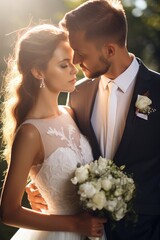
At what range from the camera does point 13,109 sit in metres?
3.93

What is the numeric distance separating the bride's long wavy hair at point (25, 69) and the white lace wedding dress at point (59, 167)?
205 mm

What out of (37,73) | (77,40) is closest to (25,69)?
(37,73)

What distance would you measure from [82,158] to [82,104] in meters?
0.52

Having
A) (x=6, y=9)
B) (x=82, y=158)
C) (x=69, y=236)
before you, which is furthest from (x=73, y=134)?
(x=6, y=9)

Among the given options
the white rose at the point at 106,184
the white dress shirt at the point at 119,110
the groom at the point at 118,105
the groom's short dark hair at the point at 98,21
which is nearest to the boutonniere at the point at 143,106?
the groom at the point at 118,105

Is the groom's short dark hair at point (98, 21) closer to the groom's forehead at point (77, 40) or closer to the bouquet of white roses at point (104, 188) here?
the groom's forehead at point (77, 40)

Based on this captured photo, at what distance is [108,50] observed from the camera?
13.2 feet

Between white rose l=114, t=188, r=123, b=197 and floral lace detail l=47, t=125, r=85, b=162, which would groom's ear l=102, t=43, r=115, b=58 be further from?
white rose l=114, t=188, r=123, b=197

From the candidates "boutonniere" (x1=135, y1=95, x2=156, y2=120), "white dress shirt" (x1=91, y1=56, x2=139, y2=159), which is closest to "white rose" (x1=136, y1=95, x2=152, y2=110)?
"boutonniere" (x1=135, y1=95, x2=156, y2=120)

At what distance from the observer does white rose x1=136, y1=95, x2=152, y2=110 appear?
12.2ft

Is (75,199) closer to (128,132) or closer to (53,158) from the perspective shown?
(53,158)

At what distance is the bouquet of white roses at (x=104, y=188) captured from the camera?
3373 mm

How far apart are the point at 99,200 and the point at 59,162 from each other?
0.46 metres

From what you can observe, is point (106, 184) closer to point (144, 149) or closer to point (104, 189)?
point (104, 189)
